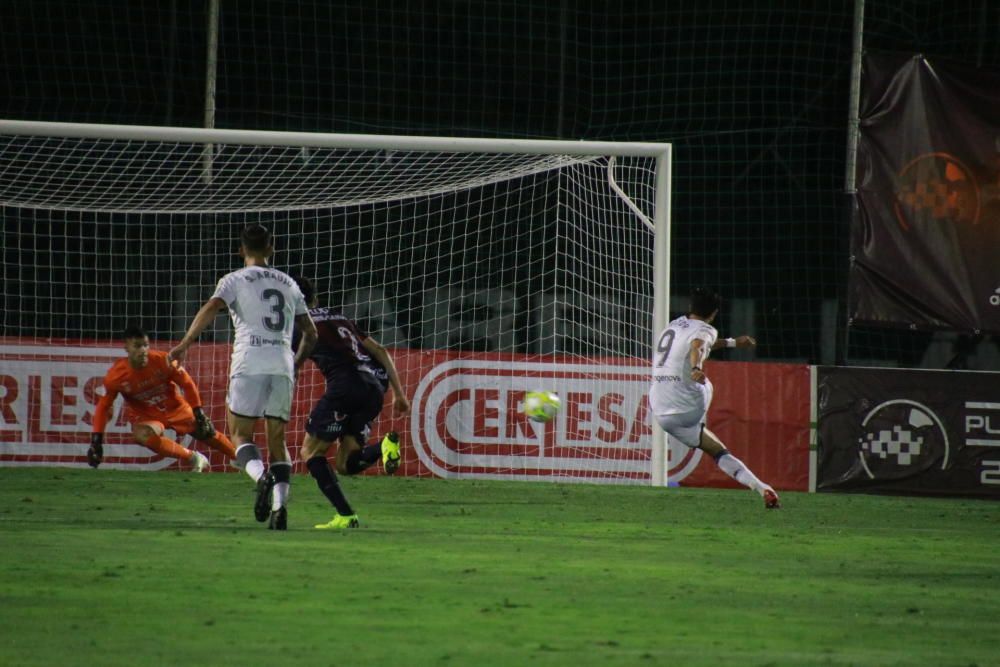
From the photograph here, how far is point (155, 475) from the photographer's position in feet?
48.6

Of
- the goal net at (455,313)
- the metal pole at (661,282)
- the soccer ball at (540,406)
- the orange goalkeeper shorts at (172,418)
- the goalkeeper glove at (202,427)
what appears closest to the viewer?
the soccer ball at (540,406)

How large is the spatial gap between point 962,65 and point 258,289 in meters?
10.3

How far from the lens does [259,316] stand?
918 centimetres

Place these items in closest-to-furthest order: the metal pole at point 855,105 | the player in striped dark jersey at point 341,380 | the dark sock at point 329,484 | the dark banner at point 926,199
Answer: the dark sock at point 329,484, the player in striped dark jersey at point 341,380, the dark banner at point 926,199, the metal pole at point 855,105

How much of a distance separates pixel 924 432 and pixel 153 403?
7859 mm

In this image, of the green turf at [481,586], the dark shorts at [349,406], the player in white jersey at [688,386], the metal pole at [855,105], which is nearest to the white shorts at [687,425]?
the player in white jersey at [688,386]

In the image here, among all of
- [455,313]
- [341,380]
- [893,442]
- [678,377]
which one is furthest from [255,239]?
[893,442]

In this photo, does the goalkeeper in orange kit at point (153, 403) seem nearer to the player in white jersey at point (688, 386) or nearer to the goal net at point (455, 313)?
the goal net at point (455, 313)

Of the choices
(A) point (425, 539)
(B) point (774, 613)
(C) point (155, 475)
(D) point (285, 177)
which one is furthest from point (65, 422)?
(B) point (774, 613)

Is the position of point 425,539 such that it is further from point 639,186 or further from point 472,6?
point 472,6

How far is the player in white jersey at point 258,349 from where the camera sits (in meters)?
9.13

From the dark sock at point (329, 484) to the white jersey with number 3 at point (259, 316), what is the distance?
29.6 inches

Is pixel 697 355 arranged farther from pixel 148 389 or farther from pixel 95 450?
pixel 95 450

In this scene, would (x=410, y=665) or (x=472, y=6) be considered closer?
(x=410, y=665)
